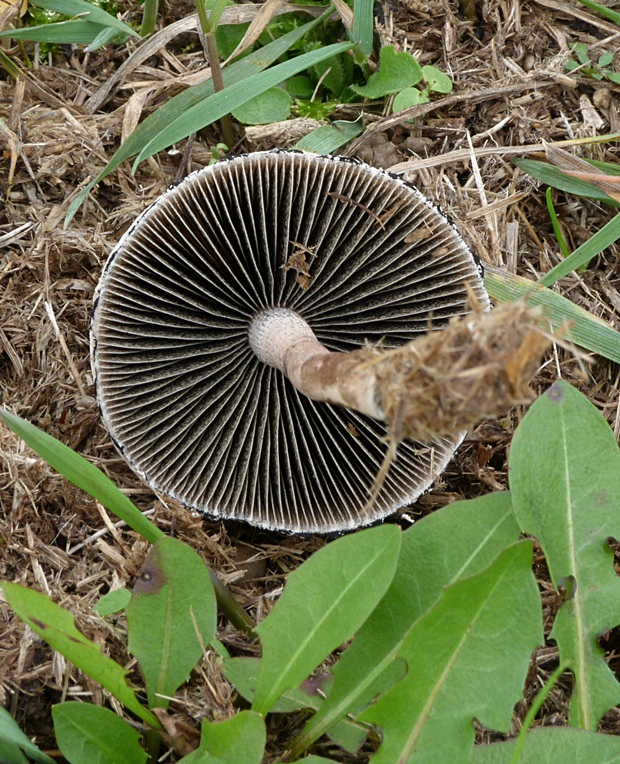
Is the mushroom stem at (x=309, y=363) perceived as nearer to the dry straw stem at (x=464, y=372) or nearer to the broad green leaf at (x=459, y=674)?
→ the dry straw stem at (x=464, y=372)

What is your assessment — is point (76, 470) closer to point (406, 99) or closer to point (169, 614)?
point (169, 614)

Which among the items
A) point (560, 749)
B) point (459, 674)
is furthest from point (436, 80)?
point (560, 749)

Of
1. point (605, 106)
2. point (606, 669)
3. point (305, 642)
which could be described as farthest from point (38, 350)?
point (605, 106)

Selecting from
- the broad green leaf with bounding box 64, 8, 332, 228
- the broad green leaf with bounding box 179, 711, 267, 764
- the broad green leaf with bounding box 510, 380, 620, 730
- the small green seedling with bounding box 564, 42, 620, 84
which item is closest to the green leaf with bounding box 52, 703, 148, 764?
the broad green leaf with bounding box 179, 711, 267, 764

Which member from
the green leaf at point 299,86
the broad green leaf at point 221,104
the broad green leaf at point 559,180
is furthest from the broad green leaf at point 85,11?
the broad green leaf at point 559,180

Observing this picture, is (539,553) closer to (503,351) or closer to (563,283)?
(563,283)

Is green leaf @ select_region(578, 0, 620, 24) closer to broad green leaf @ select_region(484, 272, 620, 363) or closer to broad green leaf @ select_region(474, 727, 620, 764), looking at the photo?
broad green leaf @ select_region(484, 272, 620, 363)
